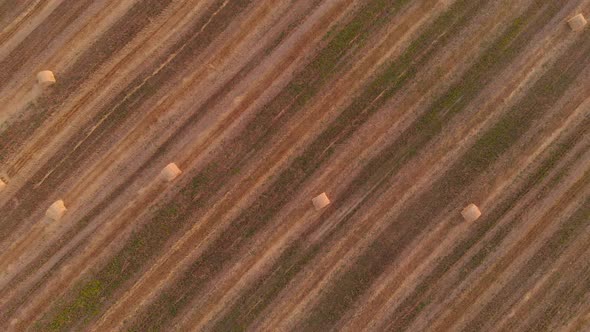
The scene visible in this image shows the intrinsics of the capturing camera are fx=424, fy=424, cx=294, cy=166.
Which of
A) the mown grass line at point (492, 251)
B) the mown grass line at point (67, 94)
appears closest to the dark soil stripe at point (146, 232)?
the mown grass line at point (67, 94)

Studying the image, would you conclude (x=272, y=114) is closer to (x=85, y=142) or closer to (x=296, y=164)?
(x=296, y=164)

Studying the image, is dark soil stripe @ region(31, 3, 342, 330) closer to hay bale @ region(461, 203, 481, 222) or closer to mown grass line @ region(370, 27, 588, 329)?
mown grass line @ region(370, 27, 588, 329)

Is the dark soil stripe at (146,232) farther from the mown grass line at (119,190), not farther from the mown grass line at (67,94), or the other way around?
the mown grass line at (67,94)

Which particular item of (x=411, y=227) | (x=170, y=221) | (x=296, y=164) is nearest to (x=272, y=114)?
(x=296, y=164)

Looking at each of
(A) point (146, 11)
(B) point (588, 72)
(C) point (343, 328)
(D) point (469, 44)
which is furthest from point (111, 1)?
(B) point (588, 72)

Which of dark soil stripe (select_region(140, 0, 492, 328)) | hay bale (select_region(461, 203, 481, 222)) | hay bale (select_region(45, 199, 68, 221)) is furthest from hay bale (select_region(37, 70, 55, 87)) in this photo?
hay bale (select_region(461, 203, 481, 222))

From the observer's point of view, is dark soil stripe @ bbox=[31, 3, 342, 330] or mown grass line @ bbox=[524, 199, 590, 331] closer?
dark soil stripe @ bbox=[31, 3, 342, 330]

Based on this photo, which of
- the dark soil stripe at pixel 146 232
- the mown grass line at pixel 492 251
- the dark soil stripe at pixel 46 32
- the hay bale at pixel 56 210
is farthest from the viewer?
the mown grass line at pixel 492 251
